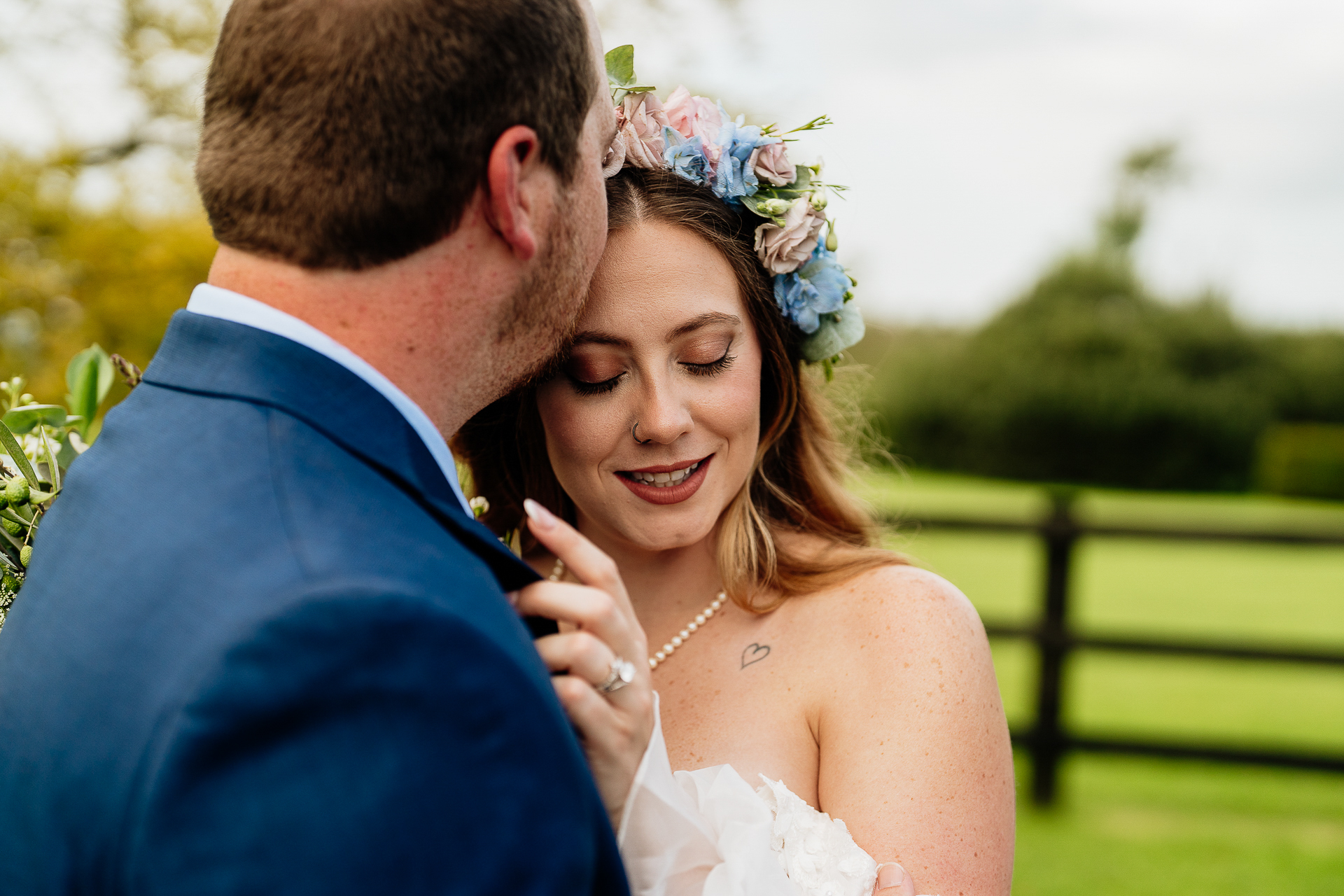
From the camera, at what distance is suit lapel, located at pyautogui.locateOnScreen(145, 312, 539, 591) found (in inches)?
51.0

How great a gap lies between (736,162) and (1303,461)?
2806 cm

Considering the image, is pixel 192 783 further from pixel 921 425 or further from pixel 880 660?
pixel 921 425

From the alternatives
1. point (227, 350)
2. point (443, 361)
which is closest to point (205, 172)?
point (227, 350)

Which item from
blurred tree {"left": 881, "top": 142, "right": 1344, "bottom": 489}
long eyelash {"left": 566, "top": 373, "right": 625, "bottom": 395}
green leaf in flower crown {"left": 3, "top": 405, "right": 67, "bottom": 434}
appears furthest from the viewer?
blurred tree {"left": 881, "top": 142, "right": 1344, "bottom": 489}

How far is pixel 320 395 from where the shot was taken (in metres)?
1.31

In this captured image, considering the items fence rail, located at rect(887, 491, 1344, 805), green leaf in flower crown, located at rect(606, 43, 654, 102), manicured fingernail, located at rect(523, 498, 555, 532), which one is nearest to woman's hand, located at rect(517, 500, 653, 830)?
manicured fingernail, located at rect(523, 498, 555, 532)

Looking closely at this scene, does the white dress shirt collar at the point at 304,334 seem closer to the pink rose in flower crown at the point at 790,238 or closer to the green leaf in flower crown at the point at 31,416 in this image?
the green leaf in flower crown at the point at 31,416

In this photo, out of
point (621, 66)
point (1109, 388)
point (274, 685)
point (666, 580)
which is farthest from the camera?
point (1109, 388)

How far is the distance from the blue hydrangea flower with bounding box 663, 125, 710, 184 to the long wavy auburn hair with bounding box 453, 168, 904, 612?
25mm

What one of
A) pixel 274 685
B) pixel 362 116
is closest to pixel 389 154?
pixel 362 116

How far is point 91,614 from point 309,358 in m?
0.39

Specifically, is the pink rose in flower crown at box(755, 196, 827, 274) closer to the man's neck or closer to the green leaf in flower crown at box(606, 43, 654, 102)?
the green leaf in flower crown at box(606, 43, 654, 102)

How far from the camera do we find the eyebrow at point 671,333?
2.24 metres

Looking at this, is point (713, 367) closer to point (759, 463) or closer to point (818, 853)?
point (759, 463)
